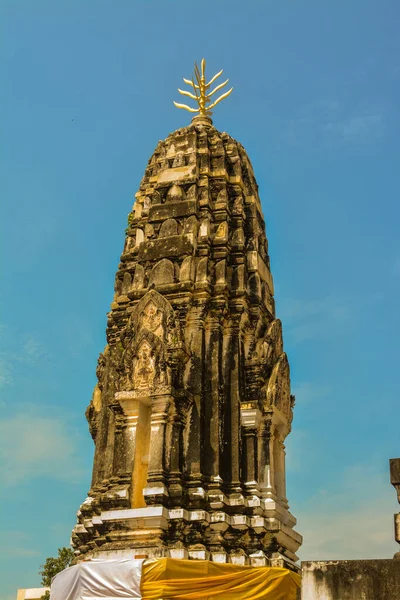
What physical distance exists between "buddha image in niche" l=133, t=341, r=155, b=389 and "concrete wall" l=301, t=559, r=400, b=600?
713cm

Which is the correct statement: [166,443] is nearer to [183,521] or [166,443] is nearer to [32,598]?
[183,521]

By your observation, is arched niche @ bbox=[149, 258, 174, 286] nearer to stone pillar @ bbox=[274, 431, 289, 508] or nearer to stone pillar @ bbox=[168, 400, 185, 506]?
stone pillar @ bbox=[168, 400, 185, 506]

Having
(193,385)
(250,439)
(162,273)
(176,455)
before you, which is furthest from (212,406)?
(162,273)

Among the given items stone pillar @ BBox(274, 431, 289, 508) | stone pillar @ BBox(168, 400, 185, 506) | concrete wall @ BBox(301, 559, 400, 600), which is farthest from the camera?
stone pillar @ BBox(274, 431, 289, 508)

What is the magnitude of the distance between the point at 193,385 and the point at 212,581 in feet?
15.5

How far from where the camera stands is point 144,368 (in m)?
18.3

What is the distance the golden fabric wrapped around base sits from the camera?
14.9m

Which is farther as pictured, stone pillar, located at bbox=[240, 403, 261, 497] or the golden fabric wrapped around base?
stone pillar, located at bbox=[240, 403, 261, 497]

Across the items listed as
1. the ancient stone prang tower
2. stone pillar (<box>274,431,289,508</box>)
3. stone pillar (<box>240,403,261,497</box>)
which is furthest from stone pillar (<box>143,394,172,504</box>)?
stone pillar (<box>274,431,289,508</box>)

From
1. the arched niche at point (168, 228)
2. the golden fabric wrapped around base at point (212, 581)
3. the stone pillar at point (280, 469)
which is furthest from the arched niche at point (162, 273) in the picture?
the golden fabric wrapped around base at point (212, 581)

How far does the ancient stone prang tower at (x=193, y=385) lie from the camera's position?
17.0 m

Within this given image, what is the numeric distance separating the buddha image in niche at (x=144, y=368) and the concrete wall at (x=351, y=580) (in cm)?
713

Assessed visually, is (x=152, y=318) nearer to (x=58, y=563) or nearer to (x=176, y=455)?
(x=176, y=455)

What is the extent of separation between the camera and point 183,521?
54.7 ft
